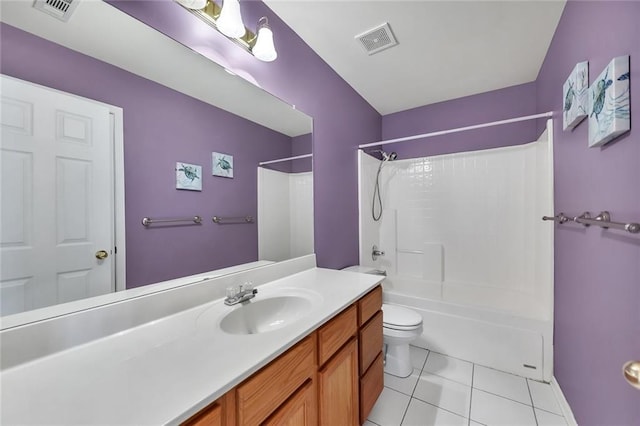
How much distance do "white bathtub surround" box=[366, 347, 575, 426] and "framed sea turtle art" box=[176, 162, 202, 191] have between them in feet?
5.36

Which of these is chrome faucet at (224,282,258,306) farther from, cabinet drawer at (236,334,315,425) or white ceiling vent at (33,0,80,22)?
white ceiling vent at (33,0,80,22)

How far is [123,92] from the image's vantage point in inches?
34.3

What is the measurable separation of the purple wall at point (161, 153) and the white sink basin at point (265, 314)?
26 cm

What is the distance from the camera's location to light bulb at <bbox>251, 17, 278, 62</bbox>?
1246 millimetres

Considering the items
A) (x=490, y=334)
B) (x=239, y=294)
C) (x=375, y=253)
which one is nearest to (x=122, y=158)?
(x=239, y=294)

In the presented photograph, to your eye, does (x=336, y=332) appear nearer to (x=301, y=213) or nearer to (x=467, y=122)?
(x=301, y=213)

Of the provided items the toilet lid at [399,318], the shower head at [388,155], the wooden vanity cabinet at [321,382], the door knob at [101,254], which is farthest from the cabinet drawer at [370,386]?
the shower head at [388,155]

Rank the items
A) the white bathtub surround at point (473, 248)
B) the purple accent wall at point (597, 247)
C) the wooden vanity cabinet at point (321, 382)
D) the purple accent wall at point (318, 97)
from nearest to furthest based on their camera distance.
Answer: the wooden vanity cabinet at point (321, 382)
the purple accent wall at point (597, 247)
the purple accent wall at point (318, 97)
the white bathtub surround at point (473, 248)

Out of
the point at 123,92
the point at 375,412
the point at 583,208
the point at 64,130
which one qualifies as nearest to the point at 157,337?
the point at 64,130

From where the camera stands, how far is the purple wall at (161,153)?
73cm

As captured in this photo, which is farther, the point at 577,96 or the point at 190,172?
the point at 577,96

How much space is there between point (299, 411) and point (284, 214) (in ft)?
3.38

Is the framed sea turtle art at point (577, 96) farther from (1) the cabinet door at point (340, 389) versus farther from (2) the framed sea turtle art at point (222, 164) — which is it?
(2) the framed sea turtle art at point (222, 164)

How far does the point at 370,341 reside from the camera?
53.0 inches
